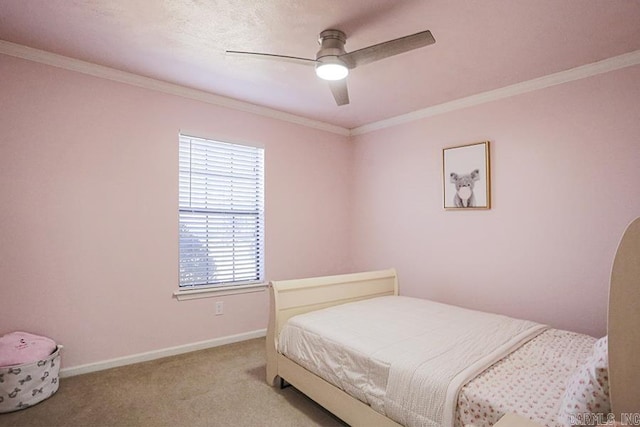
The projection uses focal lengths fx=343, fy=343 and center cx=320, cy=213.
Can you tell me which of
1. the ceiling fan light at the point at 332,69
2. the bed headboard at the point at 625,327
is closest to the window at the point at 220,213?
the ceiling fan light at the point at 332,69

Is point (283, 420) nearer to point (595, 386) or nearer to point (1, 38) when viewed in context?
point (595, 386)

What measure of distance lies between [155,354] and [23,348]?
0.98 meters

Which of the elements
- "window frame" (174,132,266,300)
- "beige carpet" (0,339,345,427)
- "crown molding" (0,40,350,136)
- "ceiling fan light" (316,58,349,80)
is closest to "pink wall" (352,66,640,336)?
"crown molding" (0,40,350,136)

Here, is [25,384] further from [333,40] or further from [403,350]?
[333,40]

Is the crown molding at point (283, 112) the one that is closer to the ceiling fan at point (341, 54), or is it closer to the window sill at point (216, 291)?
the ceiling fan at point (341, 54)

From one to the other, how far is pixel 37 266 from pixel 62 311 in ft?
1.29

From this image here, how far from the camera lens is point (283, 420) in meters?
2.15

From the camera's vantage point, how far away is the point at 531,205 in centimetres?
303

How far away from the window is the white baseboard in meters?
0.55

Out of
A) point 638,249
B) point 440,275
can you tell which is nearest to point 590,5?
point 638,249

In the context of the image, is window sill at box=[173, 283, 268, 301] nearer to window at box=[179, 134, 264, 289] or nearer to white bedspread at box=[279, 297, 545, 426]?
window at box=[179, 134, 264, 289]

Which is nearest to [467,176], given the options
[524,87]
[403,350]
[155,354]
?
[524,87]

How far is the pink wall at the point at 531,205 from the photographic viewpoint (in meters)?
2.63

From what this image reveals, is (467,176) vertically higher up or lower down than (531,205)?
higher up
